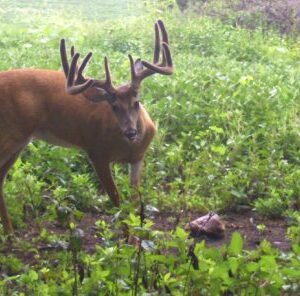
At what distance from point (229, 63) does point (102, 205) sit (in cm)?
470

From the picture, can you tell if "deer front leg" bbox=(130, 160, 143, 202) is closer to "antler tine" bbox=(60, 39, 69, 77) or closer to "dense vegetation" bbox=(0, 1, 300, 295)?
"dense vegetation" bbox=(0, 1, 300, 295)

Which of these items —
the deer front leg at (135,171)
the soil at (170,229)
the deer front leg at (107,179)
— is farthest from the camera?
the deer front leg at (135,171)

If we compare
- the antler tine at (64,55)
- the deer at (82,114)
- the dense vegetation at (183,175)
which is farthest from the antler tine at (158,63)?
the dense vegetation at (183,175)

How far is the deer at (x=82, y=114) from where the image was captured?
5992 millimetres

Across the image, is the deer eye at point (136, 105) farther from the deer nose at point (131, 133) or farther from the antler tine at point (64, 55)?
the antler tine at point (64, 55)

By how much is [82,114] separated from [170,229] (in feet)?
4.01

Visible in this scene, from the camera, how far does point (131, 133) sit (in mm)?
5957

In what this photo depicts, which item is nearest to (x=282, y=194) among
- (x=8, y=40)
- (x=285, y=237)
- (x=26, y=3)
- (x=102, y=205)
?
(x=285, y=237)

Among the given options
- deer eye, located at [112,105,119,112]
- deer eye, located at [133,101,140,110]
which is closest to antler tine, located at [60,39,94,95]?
deer eye, located at [112,105,119,112]

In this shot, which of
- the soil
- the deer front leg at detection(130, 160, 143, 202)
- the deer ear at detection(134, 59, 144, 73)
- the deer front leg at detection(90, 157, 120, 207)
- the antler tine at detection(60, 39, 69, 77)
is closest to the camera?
the soil

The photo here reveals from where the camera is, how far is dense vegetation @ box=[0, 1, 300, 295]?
3.65 metres

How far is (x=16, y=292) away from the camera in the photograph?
4.09m

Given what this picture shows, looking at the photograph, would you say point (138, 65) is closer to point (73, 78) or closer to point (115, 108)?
point (115, 108)

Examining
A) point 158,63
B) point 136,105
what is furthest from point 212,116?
point 136,105
